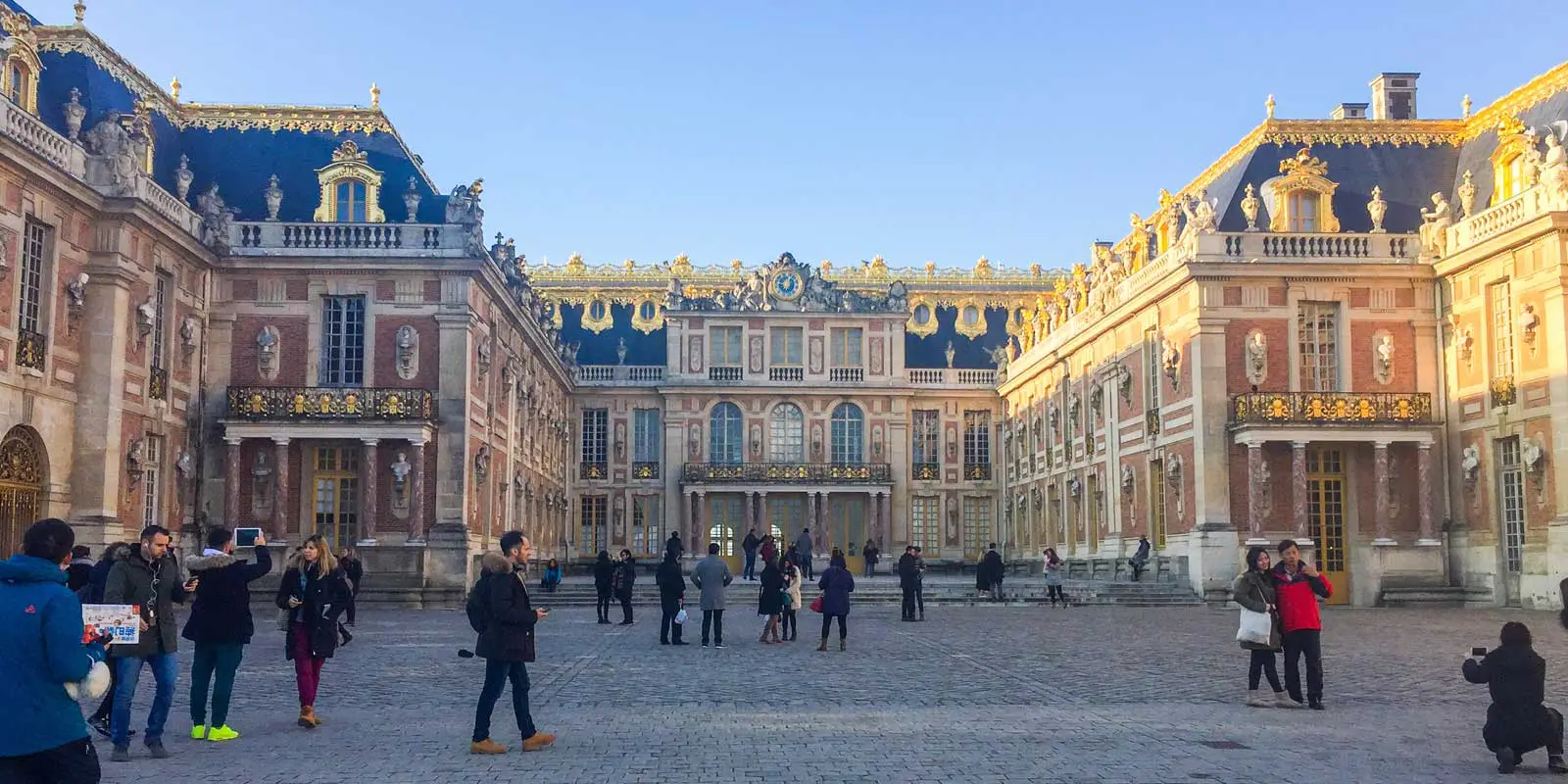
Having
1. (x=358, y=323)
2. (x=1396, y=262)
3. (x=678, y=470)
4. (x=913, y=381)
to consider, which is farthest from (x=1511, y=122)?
(x=678, y=470)

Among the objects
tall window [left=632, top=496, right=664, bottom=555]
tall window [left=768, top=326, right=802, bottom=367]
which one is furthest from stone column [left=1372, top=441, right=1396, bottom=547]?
tall window [left=632, top=496, right=664, bottom=555]

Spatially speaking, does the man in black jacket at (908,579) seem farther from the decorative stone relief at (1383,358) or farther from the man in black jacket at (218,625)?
the man in black jacket at (218,625)

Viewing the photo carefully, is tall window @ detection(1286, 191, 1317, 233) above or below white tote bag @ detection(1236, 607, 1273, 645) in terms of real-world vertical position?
above

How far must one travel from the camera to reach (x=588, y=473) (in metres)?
52.8

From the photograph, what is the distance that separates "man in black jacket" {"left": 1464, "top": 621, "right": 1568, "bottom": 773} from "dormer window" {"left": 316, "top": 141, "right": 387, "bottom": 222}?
25.6m

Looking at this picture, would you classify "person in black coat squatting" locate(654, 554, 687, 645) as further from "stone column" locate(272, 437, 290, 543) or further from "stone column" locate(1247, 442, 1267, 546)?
"stone column" locate(1247, 442, 1267, 546)

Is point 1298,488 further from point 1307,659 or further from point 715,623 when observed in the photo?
point 1307,659

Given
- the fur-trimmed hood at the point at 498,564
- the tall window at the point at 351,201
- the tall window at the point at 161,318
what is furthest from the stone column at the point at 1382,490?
the fur-trimmed hood at the point at 498,564

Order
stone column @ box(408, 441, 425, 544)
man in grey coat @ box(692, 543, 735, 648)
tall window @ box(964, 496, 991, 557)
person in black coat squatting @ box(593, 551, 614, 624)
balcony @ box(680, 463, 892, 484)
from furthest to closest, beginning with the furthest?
tall window @ box(964, 496, 991, 557) → balcony @ box(680, 463, 892, 484) → stone column @ box(408, 441, 425, 544) → person in black coat squatting @ box(593, 551, 614, 624) → man in grey coat @ box(692, 543, 735, 648)

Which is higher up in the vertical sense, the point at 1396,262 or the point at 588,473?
the point at 1396,262

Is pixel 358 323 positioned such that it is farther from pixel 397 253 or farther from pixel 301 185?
pixel 301 185

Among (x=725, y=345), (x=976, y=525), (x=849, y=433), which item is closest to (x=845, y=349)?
(x=849, y=433)

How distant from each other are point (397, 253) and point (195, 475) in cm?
597

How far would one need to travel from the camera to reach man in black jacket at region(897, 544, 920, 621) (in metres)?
25.0
